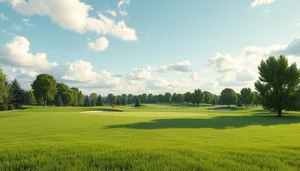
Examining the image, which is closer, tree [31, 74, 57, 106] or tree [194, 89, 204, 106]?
tree [31, 74, 57, 106]

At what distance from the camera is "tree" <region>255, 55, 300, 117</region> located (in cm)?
3278

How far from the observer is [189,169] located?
4.47 m

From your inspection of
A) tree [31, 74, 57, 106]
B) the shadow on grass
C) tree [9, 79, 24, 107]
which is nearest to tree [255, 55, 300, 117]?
the shadow on grass

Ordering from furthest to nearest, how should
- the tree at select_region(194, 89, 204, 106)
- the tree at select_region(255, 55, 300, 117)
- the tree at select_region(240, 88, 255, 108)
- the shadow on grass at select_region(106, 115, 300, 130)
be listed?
the tree at select_region(194, 89, 204, 106)
the tree at select_region(240, 88, 255, 108)
the tree at select_region(255, 55, 300, 117)
the shadow on grass at select_region(106, 115, 300, 130)

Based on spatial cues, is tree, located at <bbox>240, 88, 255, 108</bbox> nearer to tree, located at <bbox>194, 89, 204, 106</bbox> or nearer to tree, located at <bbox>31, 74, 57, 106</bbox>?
tree, located at <bbox>194, 89, 204, 106</bbox>

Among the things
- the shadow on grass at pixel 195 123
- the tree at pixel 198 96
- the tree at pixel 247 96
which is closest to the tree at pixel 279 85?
the shadow on grass at pixel 195 123

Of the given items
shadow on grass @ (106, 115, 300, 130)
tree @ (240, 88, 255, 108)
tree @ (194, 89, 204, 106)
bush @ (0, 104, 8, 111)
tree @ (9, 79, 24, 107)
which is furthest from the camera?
tree @ (194, 89, 204, 106)

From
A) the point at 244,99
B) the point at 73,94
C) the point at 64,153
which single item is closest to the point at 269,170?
the point at 64,153

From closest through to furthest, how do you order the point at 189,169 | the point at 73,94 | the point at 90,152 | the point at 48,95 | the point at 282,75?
the point at 189,169
the point at 90,152
the point at 282,75
the point at 48,95
the point at 73,94

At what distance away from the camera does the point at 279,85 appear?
1346 inches

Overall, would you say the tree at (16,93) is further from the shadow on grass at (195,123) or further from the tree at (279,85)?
the tree at (279,85)

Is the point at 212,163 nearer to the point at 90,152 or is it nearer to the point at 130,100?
the point at 90,152

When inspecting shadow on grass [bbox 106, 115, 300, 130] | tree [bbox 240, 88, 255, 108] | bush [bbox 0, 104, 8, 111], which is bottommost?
bush [bbox 0, 104, 8, 111]

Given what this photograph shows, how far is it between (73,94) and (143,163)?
106m
